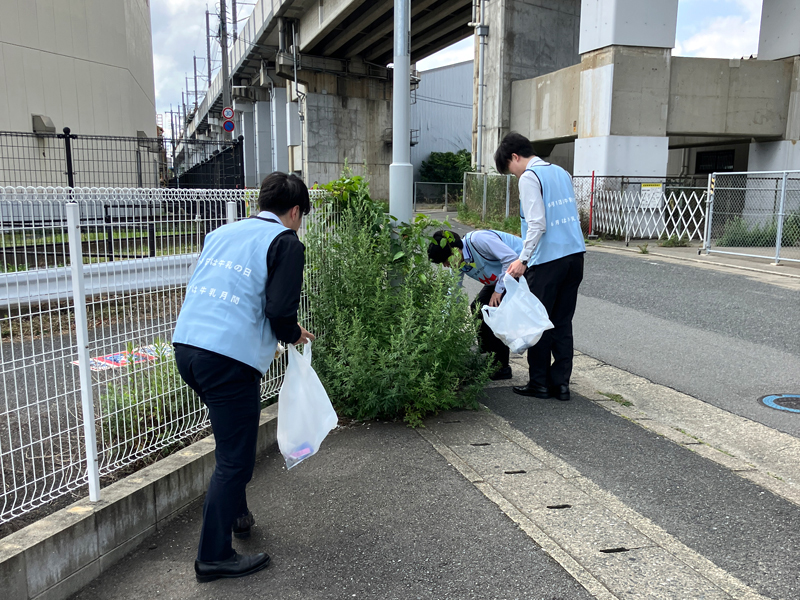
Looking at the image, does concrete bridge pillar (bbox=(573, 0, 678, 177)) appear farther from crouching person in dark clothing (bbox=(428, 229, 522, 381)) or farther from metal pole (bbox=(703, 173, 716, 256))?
crouching person in dark clothing (bbox=(428, 229, 522, 381))

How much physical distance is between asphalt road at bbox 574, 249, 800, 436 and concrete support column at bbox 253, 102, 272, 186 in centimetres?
3954

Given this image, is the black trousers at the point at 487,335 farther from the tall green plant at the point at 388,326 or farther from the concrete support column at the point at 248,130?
the concrete support column at the point at 248,130

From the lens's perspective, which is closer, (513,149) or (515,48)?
(513,149)

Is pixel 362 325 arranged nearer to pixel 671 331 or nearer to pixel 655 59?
pixel 671 331

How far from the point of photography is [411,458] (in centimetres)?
371

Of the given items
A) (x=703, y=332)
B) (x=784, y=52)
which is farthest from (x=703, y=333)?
(x=784, y=52)

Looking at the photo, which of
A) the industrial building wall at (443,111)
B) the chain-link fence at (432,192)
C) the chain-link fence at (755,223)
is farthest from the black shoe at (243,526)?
the industrial building wall at (443,111)

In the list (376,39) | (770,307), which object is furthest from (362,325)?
(376,39)

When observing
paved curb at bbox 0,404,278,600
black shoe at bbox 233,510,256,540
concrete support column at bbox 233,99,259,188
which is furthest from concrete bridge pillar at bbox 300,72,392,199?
black shoe at bbox 233,510,256,540

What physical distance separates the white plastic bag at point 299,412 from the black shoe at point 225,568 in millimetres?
457

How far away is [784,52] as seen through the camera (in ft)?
60.5

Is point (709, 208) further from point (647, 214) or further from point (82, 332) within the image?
point (82, 332)

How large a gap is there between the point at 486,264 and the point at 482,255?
0.09 m

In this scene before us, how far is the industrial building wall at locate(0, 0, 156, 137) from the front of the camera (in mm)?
14992
